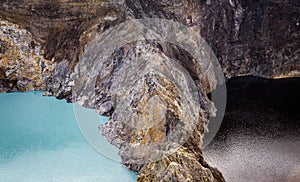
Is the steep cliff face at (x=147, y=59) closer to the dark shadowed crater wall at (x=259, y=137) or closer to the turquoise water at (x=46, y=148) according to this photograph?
the turquoise water at (x=46, y=148)

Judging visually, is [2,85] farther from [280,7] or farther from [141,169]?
[280,7]

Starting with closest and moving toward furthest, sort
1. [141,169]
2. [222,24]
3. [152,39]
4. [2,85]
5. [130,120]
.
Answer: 1. [141,169]
2. [130,120]
3. [152,39]
4. [2,85]
5. [222,24]

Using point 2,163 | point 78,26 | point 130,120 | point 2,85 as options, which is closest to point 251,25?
point 78,26

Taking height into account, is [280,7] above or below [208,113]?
above

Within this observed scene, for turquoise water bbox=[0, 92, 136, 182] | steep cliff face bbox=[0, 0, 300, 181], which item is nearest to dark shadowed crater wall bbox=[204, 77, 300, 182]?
steep cliff face bbox=[0, 0, 300, 181]

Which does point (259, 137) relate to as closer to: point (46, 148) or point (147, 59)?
point (147, 59)

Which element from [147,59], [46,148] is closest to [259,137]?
[147,59]

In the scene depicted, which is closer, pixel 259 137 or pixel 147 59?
pixel 259 137

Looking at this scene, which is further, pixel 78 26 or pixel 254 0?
pixel 254 0
